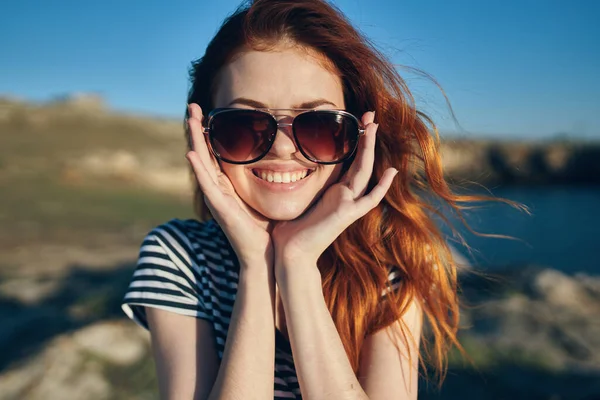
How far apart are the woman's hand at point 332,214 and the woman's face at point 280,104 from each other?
78 mm

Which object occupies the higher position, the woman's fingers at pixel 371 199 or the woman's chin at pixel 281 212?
the woman's fingers at pixel 371 199

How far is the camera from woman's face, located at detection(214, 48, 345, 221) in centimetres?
189

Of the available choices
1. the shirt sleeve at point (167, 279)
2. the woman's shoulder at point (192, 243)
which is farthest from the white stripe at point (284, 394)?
the woman's shoulder at point (192, 243)

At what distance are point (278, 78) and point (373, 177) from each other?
731mm

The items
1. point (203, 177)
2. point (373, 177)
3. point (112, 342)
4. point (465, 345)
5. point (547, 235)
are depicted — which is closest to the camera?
point (203, 177)

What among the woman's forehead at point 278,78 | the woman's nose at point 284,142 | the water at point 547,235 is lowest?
the water at point 547,235

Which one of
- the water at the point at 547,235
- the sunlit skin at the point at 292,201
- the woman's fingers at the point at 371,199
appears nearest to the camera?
the sunlit skin at the point at 292,201

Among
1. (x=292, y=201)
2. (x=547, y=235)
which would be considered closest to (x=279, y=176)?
(x=292, y=201)

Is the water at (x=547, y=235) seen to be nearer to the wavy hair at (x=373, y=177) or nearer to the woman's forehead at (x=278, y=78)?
the wavy hair at (x=373, y=177)

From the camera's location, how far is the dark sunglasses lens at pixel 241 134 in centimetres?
186

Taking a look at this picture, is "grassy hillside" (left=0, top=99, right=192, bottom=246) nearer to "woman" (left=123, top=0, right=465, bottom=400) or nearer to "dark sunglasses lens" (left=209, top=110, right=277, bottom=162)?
"woman" (left=123, top=0, right=465, bottom=400)

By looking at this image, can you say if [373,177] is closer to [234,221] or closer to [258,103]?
[258,103]

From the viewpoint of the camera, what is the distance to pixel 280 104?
1.89 meters

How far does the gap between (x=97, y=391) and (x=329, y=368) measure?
91.6 inches
